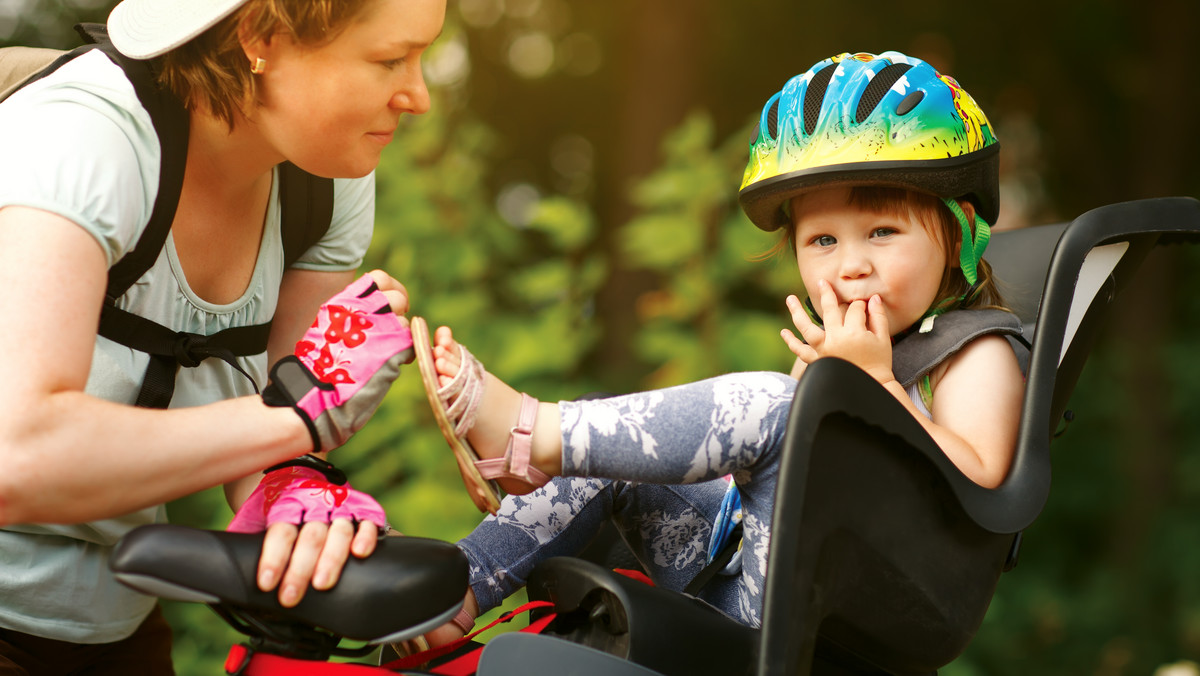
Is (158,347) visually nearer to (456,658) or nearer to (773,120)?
(456,658)

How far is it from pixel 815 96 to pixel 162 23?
0.95 m

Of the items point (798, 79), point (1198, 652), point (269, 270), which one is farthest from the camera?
point (1198, 652)

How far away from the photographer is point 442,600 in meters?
1.07

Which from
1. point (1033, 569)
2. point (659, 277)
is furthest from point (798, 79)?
point (1033, 569)

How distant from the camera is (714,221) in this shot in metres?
2.66

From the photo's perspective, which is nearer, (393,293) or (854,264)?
(393,293)

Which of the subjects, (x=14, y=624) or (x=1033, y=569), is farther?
(x=1033, y=569)

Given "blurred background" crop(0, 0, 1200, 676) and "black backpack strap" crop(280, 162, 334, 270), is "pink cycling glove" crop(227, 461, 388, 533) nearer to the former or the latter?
"black backpack strap" crop(280, 162, 334, 270)

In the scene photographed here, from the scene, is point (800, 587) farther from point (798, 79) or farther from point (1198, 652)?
point (1198, 652)

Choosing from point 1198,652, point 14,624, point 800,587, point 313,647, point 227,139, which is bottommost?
point 1198,652

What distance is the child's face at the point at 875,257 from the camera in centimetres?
149

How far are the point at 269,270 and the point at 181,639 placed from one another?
5.32 ft

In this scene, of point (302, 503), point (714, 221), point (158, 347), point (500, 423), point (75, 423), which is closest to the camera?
point (75, 423)

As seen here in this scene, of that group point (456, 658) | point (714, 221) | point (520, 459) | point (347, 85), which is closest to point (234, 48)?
point (347, 85)
